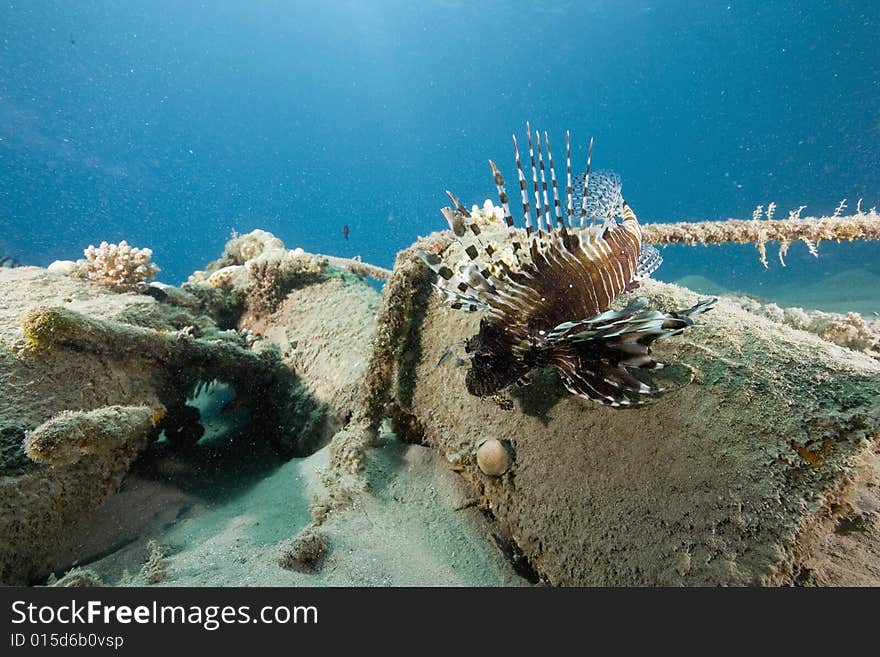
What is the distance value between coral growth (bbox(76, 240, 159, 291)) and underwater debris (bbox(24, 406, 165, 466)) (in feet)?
9.61

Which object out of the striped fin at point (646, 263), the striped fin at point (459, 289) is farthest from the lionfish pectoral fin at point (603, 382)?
the striped fin at point (646, 263)

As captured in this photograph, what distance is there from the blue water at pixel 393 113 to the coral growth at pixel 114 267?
43.2m

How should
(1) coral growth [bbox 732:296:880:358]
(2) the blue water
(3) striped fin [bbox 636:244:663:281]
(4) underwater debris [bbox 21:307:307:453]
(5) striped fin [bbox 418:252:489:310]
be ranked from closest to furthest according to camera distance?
(5) striped fin [bbox 418:252:489:310] → (3) striped fin [bbox 636:244:663:281] → (4) underwater debris [bbox 21:307:307:453] → (1) coral growth [bbox 732:296:880:358] → (2) the blue water

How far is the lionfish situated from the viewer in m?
1.96

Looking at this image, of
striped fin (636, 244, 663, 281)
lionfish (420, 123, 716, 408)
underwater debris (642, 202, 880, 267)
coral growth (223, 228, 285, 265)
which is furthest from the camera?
coral growth (223, 228, 285, 265)

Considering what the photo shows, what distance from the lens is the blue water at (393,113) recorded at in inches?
2308

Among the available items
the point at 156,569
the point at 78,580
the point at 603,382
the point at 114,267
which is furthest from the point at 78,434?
the point at 114,267

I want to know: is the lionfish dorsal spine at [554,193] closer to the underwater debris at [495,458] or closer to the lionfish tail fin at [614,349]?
the lionfish tail fin at [614,349]

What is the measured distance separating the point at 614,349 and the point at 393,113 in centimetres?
14860

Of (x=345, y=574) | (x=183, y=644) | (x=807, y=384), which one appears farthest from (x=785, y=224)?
(x=183, y=644)

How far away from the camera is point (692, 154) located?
84.8m

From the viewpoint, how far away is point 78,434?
260cm

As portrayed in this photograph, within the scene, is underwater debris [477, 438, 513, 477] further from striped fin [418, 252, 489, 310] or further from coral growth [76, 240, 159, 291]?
coral growth [76, 240, 159, 291]

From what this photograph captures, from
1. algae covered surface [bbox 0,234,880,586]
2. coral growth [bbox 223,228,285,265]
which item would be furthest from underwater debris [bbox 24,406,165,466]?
coral growth [bbox 223,228,285,265]
